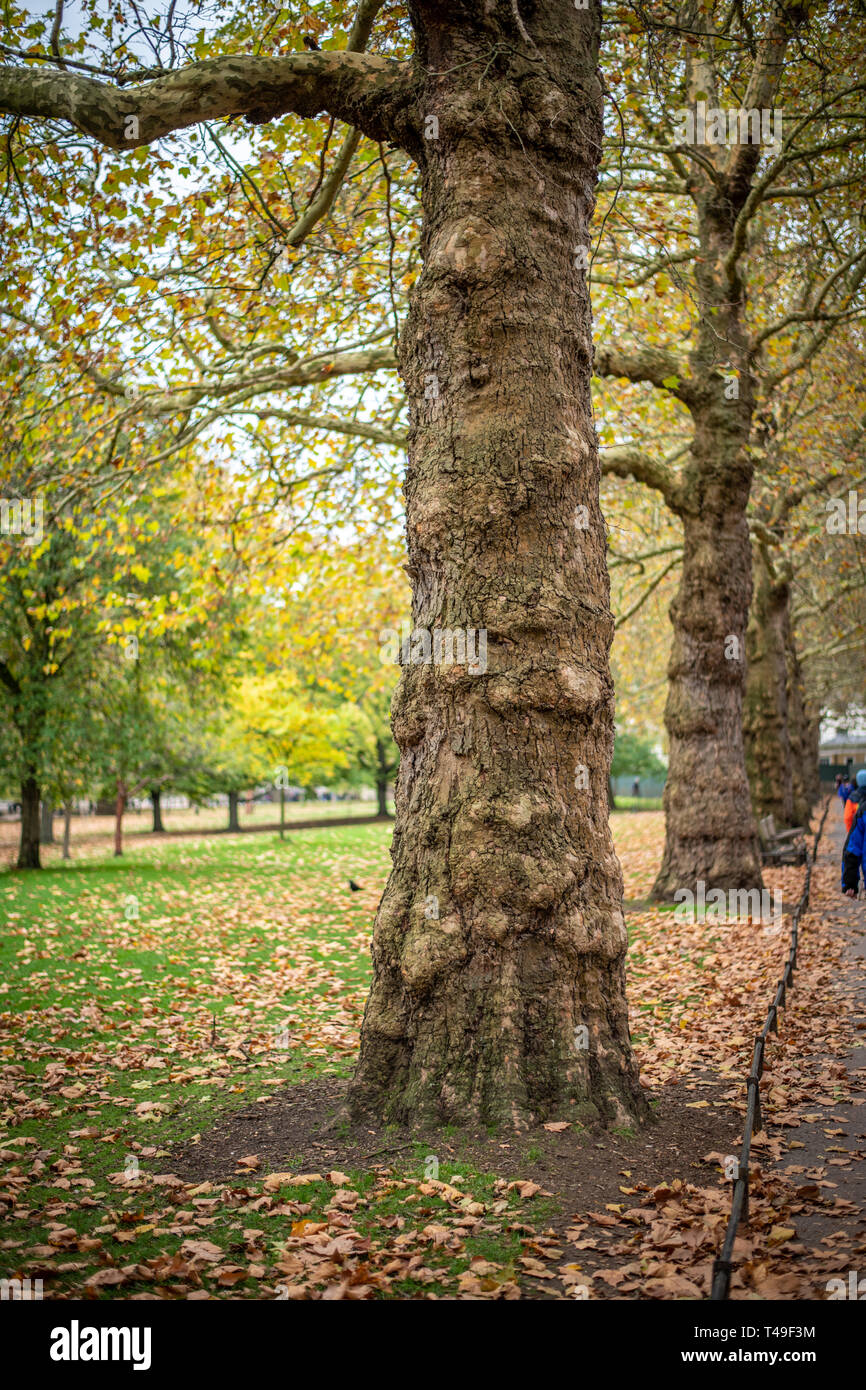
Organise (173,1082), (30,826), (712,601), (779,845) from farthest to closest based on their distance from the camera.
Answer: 1. (30,826)
2. (779,845)
3. (712,601)
4. (173,1082)

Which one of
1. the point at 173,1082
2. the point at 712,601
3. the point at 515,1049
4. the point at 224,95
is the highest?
the point at 224,95

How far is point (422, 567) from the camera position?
17.7 ft

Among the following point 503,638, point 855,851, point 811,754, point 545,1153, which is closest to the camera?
point 545,1153

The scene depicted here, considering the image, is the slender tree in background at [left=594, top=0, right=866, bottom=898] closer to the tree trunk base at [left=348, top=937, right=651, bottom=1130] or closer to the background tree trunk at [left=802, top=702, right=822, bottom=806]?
the tree trunk base at [left=348, top=937, right=651, bottom=1130]

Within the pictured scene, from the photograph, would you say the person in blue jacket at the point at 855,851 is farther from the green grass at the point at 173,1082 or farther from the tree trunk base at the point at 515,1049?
the tree trunk base at the point at 515,1049

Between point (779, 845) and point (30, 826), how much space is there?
15.7 metres

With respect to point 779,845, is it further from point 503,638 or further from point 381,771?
point 381,771

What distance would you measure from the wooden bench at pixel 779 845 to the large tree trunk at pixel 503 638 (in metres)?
12.8

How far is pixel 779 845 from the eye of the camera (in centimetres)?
1828

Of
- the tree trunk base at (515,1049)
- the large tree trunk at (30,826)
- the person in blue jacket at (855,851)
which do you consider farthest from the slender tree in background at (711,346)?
the large tree trunk at (30,826)

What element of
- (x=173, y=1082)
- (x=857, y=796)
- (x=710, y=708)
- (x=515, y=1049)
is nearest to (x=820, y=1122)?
(x=515, y=1049)

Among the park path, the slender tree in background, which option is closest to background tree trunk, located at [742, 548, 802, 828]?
the slender tree in background

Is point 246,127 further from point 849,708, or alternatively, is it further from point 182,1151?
point 849,708

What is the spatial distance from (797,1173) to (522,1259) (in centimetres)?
167
